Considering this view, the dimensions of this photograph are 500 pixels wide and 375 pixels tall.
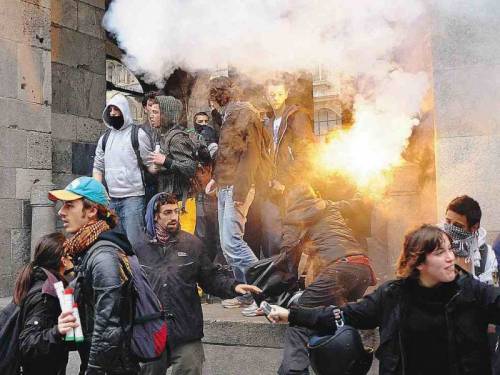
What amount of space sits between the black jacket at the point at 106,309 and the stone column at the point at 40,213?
4.21 meters

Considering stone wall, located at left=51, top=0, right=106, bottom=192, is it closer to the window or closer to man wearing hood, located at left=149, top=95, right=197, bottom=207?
man wearing hood, located at left=149, top=95, right=197, bottom=207

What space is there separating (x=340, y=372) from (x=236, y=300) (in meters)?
3.15

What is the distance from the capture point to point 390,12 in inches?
237

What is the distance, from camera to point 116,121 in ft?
23.9

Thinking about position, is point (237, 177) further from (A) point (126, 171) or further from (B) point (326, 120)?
(B) point (326, 120)

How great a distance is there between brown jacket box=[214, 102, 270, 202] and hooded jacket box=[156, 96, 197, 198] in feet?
1.17

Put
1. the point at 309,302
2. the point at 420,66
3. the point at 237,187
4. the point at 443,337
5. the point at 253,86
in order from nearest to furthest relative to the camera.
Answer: the point at 443,337 → the point at 309,302 → the point at 420,66 → the point at 237,187 → the point at 253,86

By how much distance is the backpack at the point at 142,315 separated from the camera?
365cm

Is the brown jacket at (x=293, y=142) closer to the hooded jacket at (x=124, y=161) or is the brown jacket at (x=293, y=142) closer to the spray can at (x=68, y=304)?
the hooded jacket at (x=124, y=161)

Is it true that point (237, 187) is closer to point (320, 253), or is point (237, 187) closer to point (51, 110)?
point (320, 253)

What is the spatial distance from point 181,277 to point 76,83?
16.3 feet

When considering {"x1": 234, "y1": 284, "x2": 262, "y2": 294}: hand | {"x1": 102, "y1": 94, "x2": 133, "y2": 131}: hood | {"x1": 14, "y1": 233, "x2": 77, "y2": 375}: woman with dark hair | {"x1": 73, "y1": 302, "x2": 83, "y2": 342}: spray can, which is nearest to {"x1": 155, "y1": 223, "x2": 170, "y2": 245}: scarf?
{"x1": 234, "y1": 284, "x2": 262, "y2": 294}: hand

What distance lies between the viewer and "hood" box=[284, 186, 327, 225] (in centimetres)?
540

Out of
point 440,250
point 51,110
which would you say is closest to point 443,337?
point 440,250
